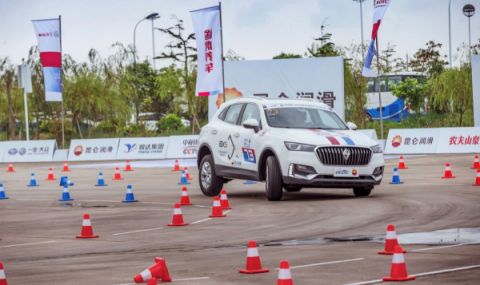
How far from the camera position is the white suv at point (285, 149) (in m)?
15.6

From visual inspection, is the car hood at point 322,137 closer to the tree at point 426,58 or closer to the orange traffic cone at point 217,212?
the orange traffic cone at point 217,212

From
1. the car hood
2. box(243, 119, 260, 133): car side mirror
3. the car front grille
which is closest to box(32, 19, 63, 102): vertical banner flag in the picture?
box(243, 119, 260, 133): car side mirror

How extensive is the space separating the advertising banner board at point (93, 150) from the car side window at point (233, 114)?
25.6 m

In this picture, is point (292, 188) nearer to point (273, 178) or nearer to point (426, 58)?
point (273, 178)

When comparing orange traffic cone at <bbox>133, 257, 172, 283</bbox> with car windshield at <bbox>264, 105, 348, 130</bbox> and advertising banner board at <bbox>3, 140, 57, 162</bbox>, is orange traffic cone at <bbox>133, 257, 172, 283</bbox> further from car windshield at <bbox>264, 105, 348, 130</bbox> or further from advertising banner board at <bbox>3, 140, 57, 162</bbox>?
advertising banner board at <bbox>3, 140, 57, 162</bbox>

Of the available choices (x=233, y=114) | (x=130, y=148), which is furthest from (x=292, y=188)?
(x=130, y=148)

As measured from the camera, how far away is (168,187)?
2208cm

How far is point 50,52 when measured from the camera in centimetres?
4044

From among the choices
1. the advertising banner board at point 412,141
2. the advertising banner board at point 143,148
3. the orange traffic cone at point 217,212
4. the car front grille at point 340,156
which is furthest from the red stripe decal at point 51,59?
the orange traffic cone at point 217,212

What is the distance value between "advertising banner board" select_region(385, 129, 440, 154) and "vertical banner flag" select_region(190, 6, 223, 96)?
9980mm

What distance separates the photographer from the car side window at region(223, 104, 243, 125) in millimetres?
17828

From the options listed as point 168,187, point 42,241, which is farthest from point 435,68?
point 42,241

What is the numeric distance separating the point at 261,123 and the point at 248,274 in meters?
8.97

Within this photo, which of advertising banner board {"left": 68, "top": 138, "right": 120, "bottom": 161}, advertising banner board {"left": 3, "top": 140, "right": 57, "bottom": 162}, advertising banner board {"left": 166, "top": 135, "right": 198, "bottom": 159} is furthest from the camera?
advertising banner board {"left": 3, "top": 140, "right": 57, "bottom": 162}
